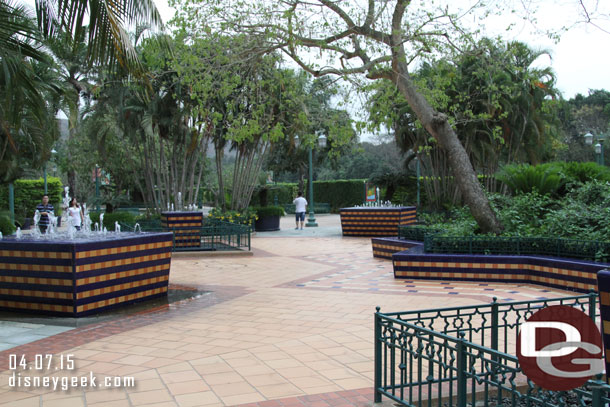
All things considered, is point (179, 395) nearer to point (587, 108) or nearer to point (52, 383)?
point (52, 383)

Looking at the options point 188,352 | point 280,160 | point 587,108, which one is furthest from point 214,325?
point 587,108

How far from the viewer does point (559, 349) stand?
9.76 ft

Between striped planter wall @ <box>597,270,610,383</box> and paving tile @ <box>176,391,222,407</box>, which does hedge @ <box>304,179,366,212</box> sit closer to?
paving tile @ <box>176,391,222,407</box>

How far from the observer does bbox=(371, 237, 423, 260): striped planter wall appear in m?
13.4

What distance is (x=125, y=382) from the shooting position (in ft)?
16.5

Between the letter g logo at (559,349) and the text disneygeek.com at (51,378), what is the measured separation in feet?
11.3

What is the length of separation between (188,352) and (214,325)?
1.25m

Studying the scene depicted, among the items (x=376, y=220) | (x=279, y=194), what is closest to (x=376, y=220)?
(x=376, y=220)

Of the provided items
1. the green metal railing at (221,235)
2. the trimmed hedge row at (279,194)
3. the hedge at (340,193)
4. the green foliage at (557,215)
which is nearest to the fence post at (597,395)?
the green foliage at (557,215)

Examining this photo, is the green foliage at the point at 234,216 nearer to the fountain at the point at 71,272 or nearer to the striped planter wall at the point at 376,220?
the striped planter wall at the point at 376,220

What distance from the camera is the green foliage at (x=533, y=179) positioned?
40.2ft

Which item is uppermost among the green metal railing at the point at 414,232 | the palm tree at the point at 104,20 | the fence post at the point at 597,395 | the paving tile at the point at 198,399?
the palm tree at the point at 104,20

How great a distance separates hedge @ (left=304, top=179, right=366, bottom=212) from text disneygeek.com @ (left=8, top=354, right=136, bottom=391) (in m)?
34.3

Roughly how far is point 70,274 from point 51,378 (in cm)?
247
